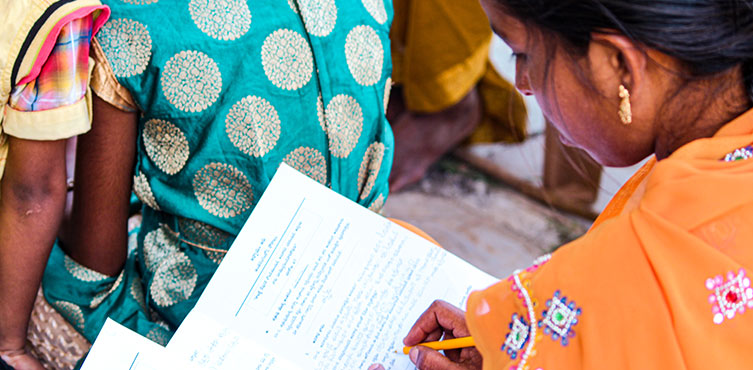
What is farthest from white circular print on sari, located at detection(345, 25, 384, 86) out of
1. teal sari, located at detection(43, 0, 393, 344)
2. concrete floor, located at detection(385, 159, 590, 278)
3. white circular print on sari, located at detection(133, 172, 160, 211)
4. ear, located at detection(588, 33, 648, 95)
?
concrete floor, located at detection(385, 159, 590, 278)

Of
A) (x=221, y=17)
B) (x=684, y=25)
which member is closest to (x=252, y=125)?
(x=221, y=17)

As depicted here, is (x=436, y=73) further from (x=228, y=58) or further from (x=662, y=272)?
(x=662, y=272)

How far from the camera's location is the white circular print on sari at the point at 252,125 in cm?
103

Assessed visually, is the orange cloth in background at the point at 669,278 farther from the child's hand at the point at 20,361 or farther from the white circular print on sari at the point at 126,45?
the child's hand at the point at 20,361

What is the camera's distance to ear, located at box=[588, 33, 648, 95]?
27.4 inches

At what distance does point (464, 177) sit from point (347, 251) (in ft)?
6.37

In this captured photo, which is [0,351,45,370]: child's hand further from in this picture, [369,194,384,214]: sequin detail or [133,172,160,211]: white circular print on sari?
[369,194,384,214]: sequin detail

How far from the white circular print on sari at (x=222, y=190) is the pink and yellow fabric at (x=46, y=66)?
0.59ft

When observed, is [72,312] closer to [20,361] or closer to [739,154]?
[20,361]

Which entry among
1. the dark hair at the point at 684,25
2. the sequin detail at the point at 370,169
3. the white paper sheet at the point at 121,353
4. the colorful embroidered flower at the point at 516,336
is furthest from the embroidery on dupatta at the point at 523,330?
the sequin detail at the point at 370,169

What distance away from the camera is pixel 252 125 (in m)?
1.03

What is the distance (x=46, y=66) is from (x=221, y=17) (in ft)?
0.79

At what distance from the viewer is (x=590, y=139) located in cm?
83

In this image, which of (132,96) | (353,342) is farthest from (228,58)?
(353,342)
